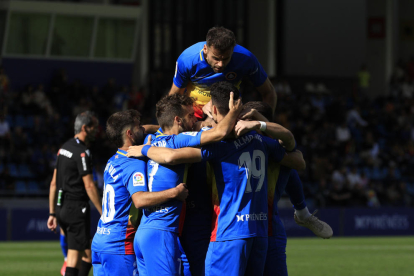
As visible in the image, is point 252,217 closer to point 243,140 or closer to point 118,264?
point 243,140

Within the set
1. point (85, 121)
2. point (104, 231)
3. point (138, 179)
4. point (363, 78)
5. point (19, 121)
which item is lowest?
point (104, 231)

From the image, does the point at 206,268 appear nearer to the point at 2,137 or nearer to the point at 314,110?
the point at 2,137

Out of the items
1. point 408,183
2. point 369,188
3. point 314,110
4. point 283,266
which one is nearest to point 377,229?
point 369,188

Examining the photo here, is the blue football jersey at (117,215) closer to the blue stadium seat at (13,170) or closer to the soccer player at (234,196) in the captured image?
the soccer player at (234,196)

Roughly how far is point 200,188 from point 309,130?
18576mm

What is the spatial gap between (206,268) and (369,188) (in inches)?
700

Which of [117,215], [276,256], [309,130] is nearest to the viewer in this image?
[276,256]

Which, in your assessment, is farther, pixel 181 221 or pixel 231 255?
pixel 181 221

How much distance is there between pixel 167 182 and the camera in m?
4.92

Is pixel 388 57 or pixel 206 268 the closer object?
pixel 206 268

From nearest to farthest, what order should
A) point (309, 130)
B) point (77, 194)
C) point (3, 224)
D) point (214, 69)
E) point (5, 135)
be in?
point (214, 69) → point (77, 194) → point (3, 224) → point (5, 135) → point (309, 130)

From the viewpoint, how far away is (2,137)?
18.8 metres

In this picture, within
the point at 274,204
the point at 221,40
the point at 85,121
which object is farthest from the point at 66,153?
the point at 274,204

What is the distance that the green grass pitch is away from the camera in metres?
11.2
